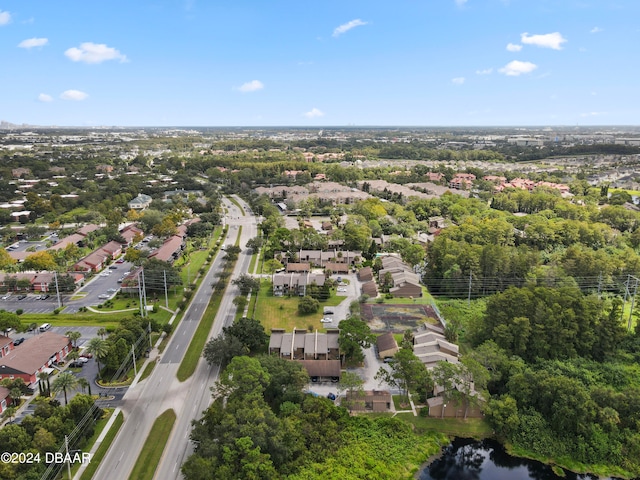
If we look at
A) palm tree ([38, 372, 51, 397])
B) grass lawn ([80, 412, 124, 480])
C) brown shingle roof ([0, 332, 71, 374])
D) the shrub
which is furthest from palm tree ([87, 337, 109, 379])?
the shrub

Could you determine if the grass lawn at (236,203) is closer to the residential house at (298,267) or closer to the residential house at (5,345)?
the residential house at (298,267)

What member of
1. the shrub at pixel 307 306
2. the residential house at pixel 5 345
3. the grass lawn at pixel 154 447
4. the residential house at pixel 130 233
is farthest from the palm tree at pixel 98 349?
the residential house at pixel 130 233

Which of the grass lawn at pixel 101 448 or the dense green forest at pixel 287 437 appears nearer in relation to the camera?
the dense green forest at pixel 287 437

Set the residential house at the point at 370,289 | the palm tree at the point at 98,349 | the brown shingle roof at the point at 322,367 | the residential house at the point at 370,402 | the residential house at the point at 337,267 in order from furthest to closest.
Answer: the residential house at the point at 337,267, the residential house at the point at 370,289, the brown shingle roof at the point at 322,367, the palm tree at the point at 98,349, the residential house at the point at 370,402

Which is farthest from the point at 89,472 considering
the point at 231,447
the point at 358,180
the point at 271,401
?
the point at 358,180

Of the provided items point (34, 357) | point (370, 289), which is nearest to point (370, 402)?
point (370, 289)

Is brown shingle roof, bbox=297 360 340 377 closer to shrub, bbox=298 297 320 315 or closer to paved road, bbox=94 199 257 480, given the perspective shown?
paved road, bbox=94 199 257 480

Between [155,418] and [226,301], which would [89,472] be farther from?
[226,301]
